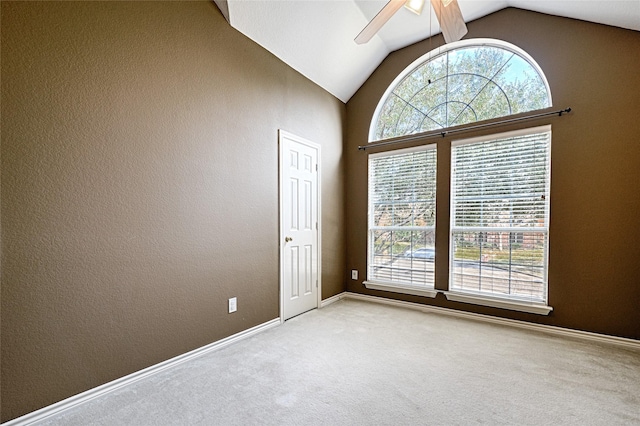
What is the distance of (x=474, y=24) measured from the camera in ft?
10.5

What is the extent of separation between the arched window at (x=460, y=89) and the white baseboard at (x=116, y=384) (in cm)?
314

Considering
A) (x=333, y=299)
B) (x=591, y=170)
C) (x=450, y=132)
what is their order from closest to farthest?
(x=591, y=170) < (x=450, y=132) < (x=333, y=299)

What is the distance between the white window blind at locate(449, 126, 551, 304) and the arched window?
1.18 feet

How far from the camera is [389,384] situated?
6.31 feet

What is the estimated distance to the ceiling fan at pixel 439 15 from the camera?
184cm

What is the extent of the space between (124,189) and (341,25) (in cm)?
274

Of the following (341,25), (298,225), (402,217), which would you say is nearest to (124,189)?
(298,225)

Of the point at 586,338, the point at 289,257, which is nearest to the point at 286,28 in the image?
the point at 289,257

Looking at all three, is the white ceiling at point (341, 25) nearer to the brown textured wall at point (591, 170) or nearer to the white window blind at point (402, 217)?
the brown textured wall at point (591, 170)

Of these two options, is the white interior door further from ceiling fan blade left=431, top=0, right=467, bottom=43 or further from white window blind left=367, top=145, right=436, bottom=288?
ceiling fan blade left=431, top=0, right=467, bottom=43

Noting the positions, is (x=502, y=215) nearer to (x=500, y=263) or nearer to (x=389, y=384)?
(x=500, y=263)

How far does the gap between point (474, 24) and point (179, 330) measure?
435cm

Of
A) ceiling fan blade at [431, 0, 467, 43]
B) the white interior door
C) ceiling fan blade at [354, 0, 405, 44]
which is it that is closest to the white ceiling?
the white interior door

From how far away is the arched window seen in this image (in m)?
3.01
